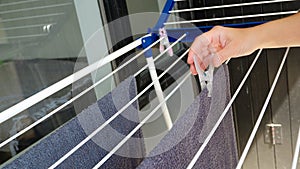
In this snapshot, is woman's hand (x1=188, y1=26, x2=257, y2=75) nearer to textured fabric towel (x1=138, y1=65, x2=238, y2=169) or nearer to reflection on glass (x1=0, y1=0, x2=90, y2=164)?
textured fabric towel (x1=138, y1=65, x2=238, y2=169)

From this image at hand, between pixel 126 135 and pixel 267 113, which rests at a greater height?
pixel 126 135

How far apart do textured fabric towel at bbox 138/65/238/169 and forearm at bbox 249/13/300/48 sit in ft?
0.27

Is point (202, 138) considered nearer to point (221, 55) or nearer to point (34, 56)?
point (221, 55)

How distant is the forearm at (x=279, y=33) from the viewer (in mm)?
691

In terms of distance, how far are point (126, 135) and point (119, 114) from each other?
0.04 meters

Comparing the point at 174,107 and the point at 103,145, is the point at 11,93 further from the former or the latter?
the point at 174,107

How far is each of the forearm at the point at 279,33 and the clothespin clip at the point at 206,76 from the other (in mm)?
102

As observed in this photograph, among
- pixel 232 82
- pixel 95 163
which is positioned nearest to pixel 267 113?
pixel 232 82

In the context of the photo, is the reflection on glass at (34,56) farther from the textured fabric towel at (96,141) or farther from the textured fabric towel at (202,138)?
the textured fabric towel at (202,138)

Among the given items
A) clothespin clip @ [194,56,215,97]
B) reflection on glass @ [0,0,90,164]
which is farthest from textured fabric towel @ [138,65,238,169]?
reflection on glass @ [0,0,90,164]

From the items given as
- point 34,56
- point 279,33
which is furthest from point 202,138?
point 34,56

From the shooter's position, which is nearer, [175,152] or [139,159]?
[175,152]

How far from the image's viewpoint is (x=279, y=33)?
0.70 metres

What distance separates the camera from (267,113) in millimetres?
1432
